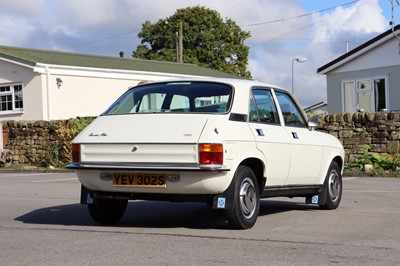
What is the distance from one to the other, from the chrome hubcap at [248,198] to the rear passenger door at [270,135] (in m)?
0.38

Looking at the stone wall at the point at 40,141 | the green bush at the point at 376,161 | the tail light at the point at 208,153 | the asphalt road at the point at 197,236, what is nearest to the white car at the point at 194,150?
the tail light at the point at 208,153

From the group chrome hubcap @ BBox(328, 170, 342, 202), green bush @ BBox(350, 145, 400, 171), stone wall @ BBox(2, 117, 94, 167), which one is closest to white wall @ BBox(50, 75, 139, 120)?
stone wall @ BBox(2, 117, 94, 167)

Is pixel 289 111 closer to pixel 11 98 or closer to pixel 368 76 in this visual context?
pixel 368 76

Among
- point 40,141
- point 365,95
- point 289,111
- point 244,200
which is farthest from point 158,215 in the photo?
point 365,95

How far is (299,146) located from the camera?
8.71m

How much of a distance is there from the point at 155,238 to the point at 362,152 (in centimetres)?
1419

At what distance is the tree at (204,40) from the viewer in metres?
59.8

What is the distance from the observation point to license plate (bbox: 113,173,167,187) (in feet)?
23.7

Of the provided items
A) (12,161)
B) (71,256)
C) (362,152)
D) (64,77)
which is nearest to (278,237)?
(71,256)

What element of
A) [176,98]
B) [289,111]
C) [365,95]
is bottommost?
[289,111]

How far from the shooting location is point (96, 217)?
318 inches

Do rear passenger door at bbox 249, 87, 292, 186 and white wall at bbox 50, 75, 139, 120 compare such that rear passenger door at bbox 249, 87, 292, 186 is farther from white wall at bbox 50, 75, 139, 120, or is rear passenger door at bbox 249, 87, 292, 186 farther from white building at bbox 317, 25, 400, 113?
white wall at bbox 50, 75, 139, 120

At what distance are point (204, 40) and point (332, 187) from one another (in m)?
51.1

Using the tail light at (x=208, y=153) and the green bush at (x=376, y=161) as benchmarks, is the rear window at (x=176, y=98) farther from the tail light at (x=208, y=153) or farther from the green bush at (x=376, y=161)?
the green bush at (x=376, y=161)
